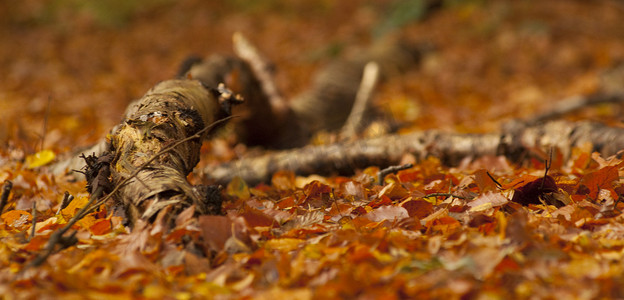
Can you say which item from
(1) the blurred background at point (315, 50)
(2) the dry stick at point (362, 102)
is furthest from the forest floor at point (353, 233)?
(2) the dry stick at point (362, 102)

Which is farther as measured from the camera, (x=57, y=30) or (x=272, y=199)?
(x=57, y=30)

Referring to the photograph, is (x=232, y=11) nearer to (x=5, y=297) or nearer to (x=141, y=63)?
(x=141, y=63)

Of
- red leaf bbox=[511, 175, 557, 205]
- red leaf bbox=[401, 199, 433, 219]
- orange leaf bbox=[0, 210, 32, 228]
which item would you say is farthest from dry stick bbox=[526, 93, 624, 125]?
orange leaf bbox=[0, 210, 32, 228]

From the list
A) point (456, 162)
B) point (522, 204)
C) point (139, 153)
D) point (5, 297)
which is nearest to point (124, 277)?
point (5, 297)

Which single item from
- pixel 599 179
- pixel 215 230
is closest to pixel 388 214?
pixel 215 230

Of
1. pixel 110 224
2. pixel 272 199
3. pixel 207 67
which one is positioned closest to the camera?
pixel 110 224

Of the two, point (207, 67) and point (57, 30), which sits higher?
point (57, 30)

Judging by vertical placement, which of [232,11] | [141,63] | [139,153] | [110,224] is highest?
[232,11]

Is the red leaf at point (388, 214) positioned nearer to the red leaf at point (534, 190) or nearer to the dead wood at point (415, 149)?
the red leaf at point (534, 190)

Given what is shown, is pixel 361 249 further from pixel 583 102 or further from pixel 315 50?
pixel 315 50
